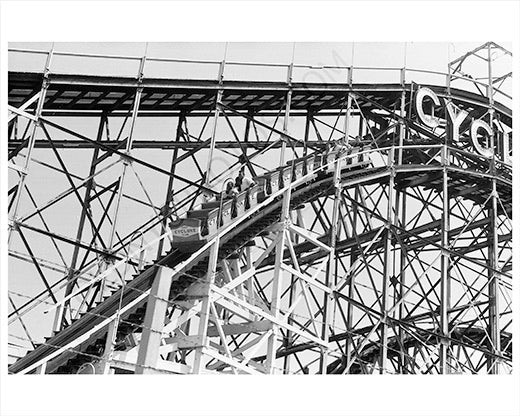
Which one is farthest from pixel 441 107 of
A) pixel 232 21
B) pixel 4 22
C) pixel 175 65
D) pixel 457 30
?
pixel 4 22

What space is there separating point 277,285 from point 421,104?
295 inches

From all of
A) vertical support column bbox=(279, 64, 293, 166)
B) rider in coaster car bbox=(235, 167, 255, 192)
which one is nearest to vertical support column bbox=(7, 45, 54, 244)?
rider in coaster car bbox=(235, 167, 255, 192)

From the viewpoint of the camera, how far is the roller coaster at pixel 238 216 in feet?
51.7

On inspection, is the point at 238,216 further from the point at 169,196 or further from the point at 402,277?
the point at 402,277

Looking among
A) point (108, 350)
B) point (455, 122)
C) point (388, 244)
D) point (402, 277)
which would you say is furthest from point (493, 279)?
point (108, 350)

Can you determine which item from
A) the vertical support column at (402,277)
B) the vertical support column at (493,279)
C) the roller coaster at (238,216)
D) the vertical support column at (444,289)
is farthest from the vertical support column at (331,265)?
the vertical support column at (493,279)

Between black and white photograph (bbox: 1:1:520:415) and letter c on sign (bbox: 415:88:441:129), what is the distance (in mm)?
58

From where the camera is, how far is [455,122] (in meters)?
23.0

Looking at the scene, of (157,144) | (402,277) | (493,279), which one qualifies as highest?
(157,144)

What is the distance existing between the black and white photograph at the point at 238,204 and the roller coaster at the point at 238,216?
0.21 ft

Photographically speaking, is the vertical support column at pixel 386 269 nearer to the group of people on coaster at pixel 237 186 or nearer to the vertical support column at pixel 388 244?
the vertical support column at pixel 388 244

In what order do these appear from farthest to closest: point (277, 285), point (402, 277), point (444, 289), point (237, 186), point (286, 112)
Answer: point (402, 277) → point (286, 112) → point (444, 289) → point (237, 186) → point (277, 285)

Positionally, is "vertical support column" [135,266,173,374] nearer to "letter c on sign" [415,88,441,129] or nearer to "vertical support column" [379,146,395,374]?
"vertical support column" [379,146,395,374]

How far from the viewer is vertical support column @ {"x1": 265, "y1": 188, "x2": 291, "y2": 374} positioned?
16688 mm
